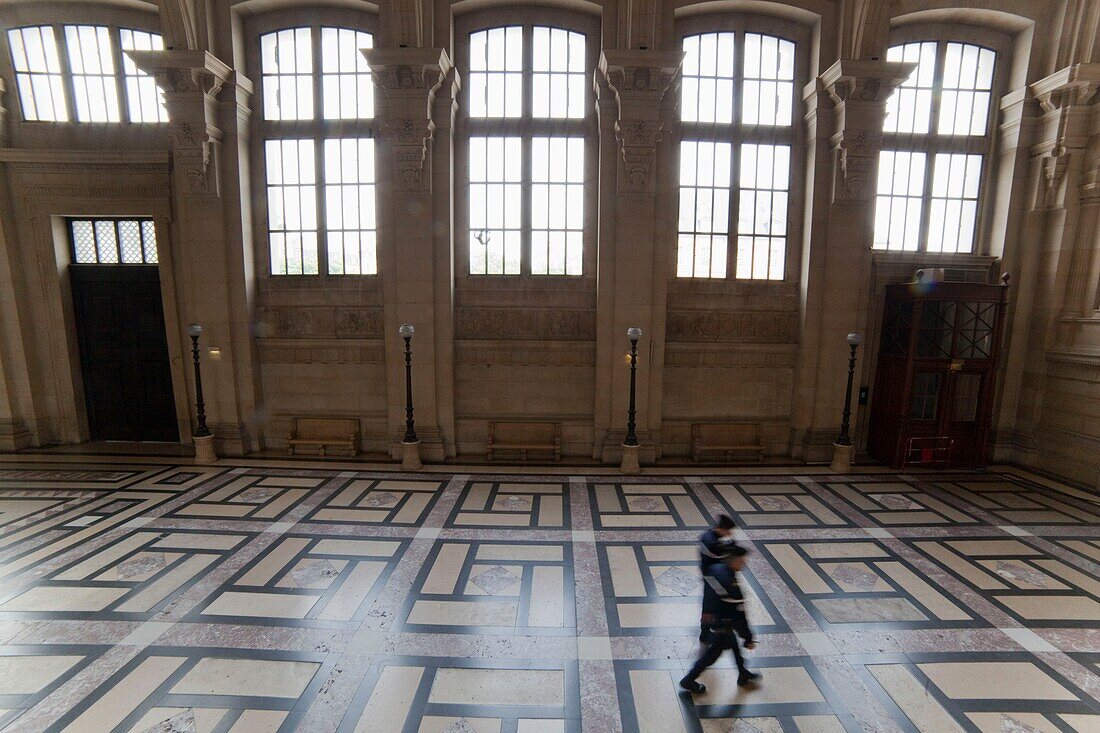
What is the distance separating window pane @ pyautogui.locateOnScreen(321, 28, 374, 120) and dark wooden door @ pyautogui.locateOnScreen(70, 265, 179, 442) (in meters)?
6.63

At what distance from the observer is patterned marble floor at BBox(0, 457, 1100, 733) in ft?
15.1

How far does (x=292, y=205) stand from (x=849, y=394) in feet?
48.4

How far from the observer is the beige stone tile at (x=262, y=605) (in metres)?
5.95

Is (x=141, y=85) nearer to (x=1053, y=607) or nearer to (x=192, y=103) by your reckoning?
(x=192, y=103)

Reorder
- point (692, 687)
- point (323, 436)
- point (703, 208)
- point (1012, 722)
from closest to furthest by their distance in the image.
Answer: point (1012, 722) < point (692, 687) < point (703, 208) < point (323, 436)

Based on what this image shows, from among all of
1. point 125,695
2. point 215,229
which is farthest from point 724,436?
point 215,229

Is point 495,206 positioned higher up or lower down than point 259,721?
higher up

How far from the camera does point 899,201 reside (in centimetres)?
Result: 1213

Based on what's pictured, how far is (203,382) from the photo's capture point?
11.8 metres

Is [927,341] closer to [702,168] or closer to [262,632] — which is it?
[702,168]

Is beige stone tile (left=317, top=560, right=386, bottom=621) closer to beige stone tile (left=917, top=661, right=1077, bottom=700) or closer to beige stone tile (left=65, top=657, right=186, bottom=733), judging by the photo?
beige stone tile (left=65, top=657, right=186, bottom=733)

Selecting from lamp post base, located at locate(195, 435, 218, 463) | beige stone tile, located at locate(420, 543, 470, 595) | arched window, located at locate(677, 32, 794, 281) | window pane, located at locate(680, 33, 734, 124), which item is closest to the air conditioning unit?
arched window, located at locate(677, 32, 794, 281)

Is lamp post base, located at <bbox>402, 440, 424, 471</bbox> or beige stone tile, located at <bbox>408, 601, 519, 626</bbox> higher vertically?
lamp post base, located at <bbox>402, 440, 424, 471</bbox>

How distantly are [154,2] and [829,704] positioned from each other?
60.4 feet
